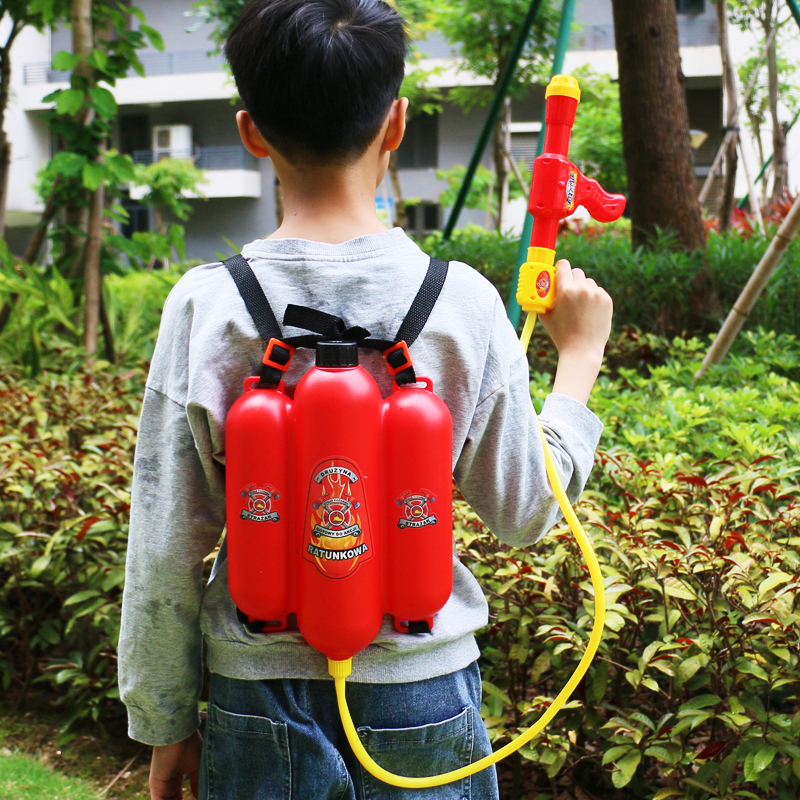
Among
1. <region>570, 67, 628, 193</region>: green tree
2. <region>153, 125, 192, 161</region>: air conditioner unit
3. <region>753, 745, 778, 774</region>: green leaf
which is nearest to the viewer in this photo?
<region>753, 745, 778, 774</region>: green leaf

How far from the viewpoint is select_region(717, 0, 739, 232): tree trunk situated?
18.9ft

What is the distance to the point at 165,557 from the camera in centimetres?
95

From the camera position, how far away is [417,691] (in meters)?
0.95

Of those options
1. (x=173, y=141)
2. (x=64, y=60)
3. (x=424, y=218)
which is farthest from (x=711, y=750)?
(x=173, y=141)

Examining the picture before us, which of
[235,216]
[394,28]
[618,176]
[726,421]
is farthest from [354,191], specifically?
[235,216]

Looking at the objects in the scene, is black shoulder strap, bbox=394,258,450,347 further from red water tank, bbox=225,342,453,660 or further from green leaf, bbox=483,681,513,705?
green leaf, bbox=483,681,513,705

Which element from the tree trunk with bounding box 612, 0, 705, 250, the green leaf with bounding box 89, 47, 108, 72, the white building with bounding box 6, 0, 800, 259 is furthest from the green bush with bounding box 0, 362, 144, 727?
the white building with bounding box 6, 0, 800, 259

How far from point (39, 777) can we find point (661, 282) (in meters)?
3.43

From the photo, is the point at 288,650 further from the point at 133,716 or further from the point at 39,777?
the point at 39,777

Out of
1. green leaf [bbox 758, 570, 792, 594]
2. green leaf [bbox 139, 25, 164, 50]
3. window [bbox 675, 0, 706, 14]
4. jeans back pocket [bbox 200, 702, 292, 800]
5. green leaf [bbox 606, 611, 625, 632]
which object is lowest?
green leaf [bbox 606, 611, 625, 632]

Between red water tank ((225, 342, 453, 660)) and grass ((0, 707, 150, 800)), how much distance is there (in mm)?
1498

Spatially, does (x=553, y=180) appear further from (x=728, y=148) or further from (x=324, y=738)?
(x=728, y=148)

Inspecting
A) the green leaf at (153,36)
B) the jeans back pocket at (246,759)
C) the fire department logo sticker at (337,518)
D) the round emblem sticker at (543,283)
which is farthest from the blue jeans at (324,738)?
the green leaf at (153,36)

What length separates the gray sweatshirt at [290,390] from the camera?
0.90 meters
